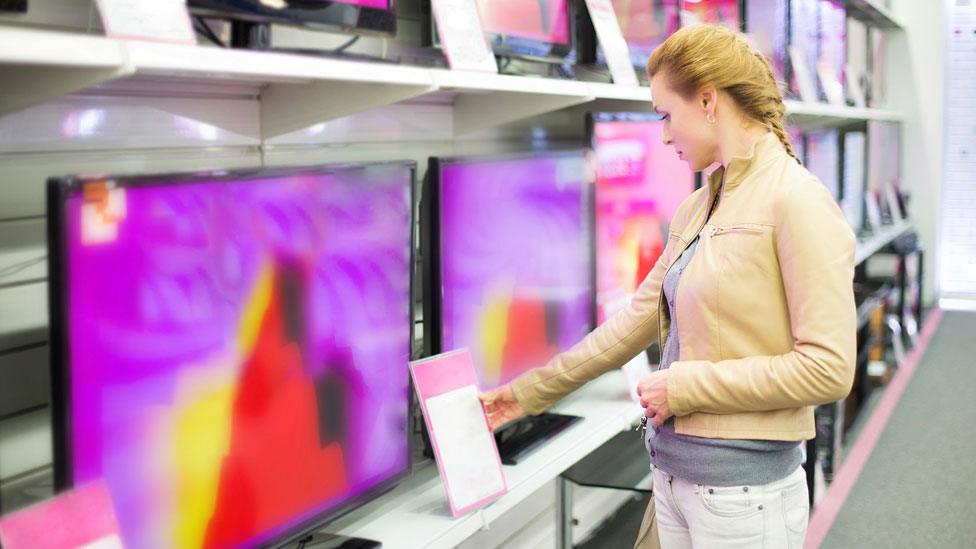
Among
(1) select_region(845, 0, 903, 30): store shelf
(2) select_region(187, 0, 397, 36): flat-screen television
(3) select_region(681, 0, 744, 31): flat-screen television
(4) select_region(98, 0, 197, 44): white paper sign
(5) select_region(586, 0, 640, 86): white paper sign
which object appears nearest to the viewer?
(4) select_region(98, 0, 197, 44): white paper sign

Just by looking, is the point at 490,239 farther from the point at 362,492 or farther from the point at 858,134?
the point at 858,134

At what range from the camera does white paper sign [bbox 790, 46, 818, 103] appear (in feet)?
14.6

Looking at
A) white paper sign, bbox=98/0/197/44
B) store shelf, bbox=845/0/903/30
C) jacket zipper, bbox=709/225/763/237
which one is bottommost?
jacket zipper, bbox=709/225/763/237

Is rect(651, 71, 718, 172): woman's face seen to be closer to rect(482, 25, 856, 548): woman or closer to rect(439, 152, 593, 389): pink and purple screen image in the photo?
rect(482, 25, 856, 548): woman

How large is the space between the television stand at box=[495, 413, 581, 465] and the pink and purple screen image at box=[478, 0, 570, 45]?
0.90m

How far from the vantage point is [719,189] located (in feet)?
5.82

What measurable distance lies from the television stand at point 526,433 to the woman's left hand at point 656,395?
44cm

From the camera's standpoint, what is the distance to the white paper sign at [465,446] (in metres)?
1.71

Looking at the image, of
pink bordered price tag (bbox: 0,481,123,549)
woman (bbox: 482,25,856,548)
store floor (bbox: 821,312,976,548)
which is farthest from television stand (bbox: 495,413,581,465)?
store floor (bbox: 821,312,976,548)

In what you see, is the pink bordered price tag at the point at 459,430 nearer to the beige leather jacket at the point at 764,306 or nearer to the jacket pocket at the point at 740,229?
the beige leather jacket at the point at 764,306

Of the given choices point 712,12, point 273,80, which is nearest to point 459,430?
point 273,80

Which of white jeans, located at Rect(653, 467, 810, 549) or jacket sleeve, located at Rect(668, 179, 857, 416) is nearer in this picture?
jacket sleeve, located at Rect(668, 179, 857, 416)

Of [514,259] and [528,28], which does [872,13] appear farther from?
[514,259]

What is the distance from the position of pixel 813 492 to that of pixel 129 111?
274 centimetres
